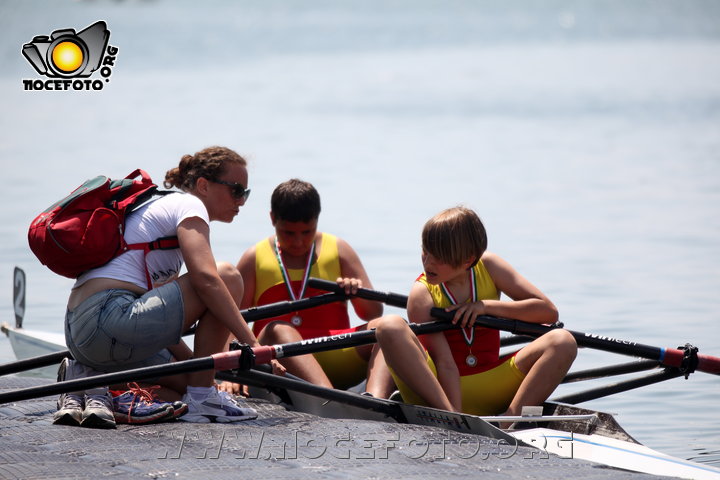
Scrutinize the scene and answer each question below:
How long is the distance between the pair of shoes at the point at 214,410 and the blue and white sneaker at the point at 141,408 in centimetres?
7

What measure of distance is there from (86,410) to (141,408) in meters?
0.24

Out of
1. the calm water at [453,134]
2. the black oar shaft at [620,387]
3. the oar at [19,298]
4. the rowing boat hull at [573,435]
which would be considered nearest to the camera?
the rowing boat hull at [573,435]

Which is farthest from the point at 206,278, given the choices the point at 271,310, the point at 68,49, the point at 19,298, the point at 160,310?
the point at 68,49

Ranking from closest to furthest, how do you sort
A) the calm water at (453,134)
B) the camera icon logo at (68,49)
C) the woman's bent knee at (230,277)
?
the woman's bent knee at (230,277) → the calm water at (453,134) → the camera icon logo at (68,49)

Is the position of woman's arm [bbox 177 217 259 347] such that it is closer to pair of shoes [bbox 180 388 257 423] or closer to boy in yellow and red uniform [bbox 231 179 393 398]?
pair of shoes [bbox 180 388 257 423]

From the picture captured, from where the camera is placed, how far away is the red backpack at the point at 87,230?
16.1 ft

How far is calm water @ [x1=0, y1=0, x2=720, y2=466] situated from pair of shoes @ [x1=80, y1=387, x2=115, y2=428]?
136 inches

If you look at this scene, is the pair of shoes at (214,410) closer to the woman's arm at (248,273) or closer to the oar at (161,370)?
the oar at (161,370)

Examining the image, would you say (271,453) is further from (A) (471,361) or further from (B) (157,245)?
(A) (471,361)

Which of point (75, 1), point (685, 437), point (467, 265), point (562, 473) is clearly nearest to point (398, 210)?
point (685, 437)

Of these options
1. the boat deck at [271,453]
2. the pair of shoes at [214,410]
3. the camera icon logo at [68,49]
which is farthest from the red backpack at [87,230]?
the camera icon logo at [68,49]

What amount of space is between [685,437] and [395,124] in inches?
867

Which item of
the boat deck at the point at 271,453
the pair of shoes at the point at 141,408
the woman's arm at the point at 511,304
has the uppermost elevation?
the woman's arm at the point at 511,304

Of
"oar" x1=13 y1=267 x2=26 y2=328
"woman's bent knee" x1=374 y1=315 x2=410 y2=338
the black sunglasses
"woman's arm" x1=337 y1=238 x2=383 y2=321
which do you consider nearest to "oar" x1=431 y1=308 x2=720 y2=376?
"woman's bent knee" x1=374 y1=315 x2=410 y2=338
